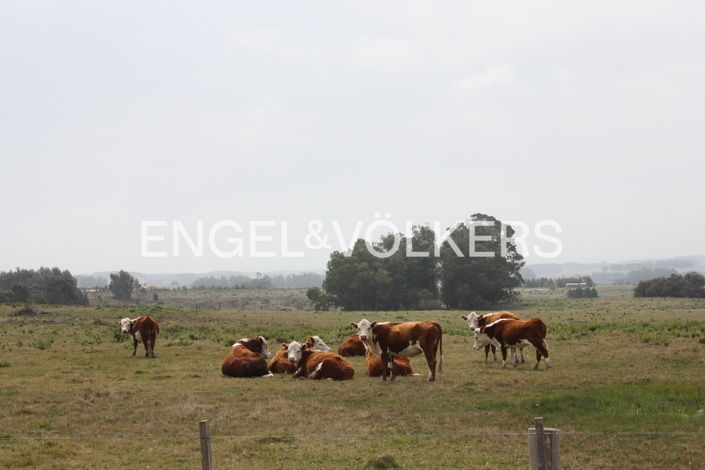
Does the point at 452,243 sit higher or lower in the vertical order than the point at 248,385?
higher

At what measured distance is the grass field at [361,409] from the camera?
10930 millimetres

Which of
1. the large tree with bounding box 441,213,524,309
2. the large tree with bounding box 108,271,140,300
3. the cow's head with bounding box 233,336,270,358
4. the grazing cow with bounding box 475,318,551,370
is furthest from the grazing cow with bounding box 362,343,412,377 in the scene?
the large tree with bounding box 108,271,140,300

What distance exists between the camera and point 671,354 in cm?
2161

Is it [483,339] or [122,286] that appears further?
[122,286]

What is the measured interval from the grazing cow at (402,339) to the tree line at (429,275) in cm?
5731

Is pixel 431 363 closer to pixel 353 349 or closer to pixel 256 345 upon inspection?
pixel 353 349

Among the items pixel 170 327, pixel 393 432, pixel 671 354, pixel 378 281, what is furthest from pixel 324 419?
pixel 378 281

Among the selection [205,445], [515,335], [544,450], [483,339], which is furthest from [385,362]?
[544,450]

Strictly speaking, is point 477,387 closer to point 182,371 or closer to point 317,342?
point 317,342

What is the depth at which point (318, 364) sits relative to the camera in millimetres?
19406

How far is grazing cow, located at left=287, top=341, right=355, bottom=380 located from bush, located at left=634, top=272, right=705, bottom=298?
69589mm

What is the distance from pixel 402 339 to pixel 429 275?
62.9 meters

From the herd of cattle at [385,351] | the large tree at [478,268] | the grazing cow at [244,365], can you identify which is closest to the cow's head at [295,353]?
the herd of cattle at [385,351]

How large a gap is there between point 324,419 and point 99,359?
13.8 m
